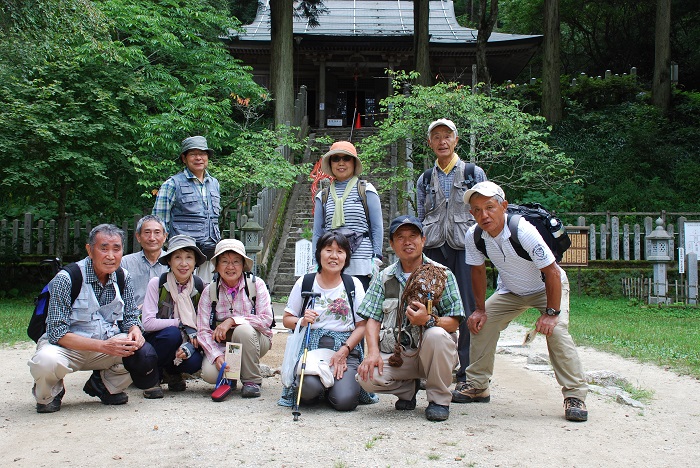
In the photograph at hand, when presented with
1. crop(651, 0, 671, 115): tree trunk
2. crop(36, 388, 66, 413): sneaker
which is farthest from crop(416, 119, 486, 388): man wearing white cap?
crop(651, 0, 671, 115): tree trunk

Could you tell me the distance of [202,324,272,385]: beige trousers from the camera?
16.0 feet

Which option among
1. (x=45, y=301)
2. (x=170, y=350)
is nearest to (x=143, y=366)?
(x=170, y=350)

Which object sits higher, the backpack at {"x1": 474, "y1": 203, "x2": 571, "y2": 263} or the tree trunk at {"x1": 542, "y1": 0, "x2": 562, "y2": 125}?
the tree trunk at {"x1": 542, "y1": 0, "x2": 562, "y2": 125}

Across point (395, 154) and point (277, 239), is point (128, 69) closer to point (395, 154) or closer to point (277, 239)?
point (277, 239)

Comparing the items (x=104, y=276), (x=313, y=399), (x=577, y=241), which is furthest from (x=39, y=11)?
(x=577, y=241)

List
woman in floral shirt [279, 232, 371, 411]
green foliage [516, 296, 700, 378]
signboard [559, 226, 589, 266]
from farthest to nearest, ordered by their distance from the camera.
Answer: signboard [559, 226, 589, 266] < green foliage [516, 296, 700, 378] < woman in floral shirt [279, 232, 371, 411]

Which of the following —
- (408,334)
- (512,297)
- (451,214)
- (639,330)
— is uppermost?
(451,214)

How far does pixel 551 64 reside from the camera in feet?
→ 65.9

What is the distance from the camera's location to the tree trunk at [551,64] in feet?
65.7

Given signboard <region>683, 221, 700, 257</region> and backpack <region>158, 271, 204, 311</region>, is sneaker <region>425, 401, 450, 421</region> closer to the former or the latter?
backpack <region>158, 271, 204, 311</region>

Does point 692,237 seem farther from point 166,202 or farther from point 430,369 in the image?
point 166,202

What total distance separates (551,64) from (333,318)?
17.6m

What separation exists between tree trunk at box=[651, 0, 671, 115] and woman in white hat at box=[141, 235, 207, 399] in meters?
19.3

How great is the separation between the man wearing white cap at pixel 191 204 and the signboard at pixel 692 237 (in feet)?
31.5
